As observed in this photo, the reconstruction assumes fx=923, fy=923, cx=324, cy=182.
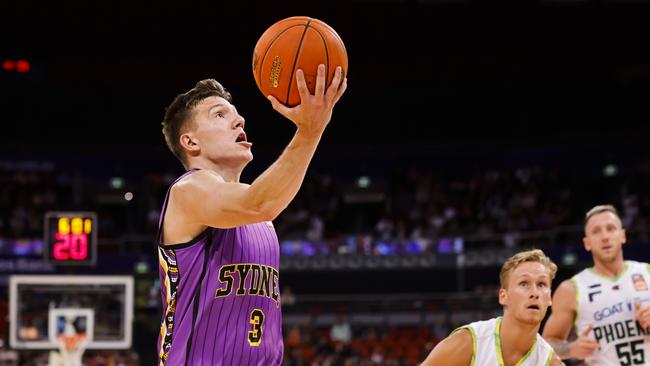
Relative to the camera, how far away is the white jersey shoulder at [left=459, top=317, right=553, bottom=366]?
16.2 feet

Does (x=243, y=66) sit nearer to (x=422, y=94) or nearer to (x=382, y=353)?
(x=422, y=94)

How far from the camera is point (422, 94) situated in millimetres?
25328

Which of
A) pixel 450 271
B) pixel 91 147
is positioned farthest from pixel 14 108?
pixel 450 271

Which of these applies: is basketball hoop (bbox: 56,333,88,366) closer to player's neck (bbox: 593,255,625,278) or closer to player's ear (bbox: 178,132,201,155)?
player's neck (bbox: 593,255,625,278)

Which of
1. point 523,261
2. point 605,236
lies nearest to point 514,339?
point 523,261

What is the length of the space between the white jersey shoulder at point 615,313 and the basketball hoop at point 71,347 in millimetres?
7356

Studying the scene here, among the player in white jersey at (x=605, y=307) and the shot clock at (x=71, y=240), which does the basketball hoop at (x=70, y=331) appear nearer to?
the shot clock at (x=71, y=240)

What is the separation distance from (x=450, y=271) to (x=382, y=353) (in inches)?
141

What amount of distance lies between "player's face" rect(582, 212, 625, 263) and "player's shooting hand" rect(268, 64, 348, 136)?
12.9ft

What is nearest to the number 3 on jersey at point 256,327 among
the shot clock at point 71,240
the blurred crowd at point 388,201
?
the shot clock at point 71,240

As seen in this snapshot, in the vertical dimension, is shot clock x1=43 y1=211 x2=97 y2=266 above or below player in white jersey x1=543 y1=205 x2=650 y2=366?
above

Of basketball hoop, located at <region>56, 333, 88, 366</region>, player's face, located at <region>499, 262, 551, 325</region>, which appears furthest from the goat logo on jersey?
basketball hoop, located at <region>56, 333, 88, 366</region>

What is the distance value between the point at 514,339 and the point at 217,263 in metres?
2.24

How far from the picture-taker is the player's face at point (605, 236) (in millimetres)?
6426
